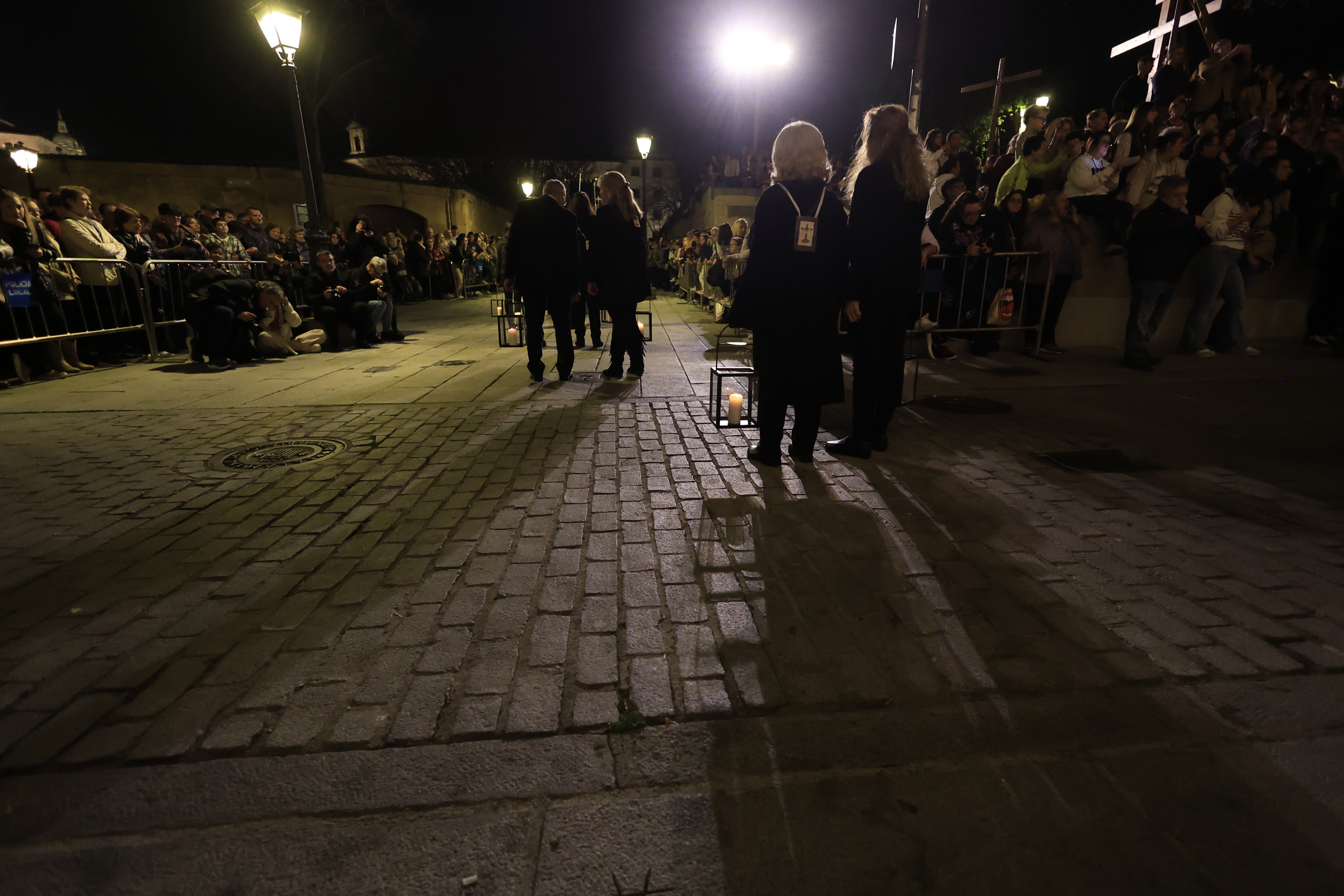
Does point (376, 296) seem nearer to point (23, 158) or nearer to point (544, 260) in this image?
point (544, 260)

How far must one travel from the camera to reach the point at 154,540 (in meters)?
3.40

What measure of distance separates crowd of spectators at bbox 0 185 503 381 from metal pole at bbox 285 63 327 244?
27cm

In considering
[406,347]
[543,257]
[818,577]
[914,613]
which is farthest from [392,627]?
[406,347]

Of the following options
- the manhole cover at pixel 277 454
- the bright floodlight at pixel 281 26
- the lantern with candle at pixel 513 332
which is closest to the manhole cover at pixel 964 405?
the manhole cover at pixel 277 454

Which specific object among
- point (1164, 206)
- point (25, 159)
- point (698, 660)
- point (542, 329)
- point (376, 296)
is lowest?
point (698, 660)

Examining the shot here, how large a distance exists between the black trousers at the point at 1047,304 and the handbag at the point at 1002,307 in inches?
19.5

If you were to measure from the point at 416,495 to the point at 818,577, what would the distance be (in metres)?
2.46

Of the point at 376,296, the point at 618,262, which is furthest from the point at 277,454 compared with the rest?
the point at 376,296

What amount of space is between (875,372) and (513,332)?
798 centimetres

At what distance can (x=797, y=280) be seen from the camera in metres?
3.93

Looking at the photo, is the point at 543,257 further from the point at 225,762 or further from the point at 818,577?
the point at 225,762

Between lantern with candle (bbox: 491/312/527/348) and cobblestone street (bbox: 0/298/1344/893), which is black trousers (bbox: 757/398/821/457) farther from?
lantern with candle (bbox: 491/312/527/348)

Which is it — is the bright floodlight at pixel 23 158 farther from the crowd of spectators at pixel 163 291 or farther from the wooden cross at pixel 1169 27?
the wooden cross at pixel 1169 27

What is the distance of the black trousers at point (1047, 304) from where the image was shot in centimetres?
840
